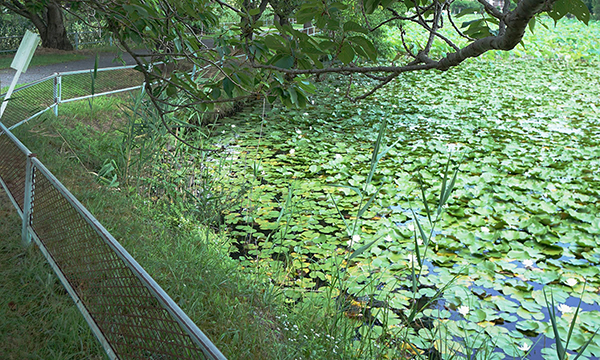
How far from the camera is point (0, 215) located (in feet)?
11.5

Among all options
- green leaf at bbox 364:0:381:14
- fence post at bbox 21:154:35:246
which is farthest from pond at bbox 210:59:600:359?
fence post at bbox 21:154:35:246

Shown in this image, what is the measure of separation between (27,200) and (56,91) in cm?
334

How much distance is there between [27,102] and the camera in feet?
17.2

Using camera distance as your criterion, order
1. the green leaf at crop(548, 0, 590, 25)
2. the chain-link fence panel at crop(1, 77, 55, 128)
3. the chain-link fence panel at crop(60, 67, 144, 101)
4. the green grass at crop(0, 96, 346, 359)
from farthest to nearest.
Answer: the chain-link fence panel at crop(60, 67, 144, 101) → the chain-link fence panel at crop(1, 77, 55, 128) → the green grass at crop(0, 96, 346, 359) → the green leaf at crop(548, 0, 590, 25)

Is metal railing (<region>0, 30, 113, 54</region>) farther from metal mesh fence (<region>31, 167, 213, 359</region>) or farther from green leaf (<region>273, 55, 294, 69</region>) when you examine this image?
green leaf (<region>273, 55, 294, 69</region>)

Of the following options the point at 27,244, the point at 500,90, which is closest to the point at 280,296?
the point at 27,244

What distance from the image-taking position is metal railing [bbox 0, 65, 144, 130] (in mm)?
5035

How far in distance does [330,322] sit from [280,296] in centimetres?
44

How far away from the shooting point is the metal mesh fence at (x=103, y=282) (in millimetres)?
1698

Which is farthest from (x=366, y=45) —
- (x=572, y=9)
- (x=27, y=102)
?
(x=27, y=102)

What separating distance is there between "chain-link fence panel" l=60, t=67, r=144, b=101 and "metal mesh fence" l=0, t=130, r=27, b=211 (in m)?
2.26

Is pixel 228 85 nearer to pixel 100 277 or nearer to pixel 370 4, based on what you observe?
pixel 370 4

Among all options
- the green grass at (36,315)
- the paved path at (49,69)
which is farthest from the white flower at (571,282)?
the paved path at (49,69)

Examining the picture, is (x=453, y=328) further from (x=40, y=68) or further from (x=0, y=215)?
(x=40, y=68)
